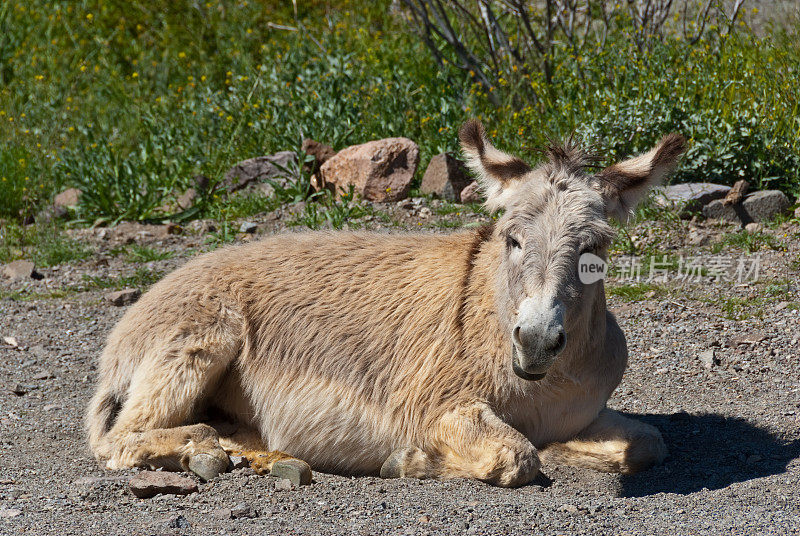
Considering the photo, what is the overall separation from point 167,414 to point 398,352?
1462 mm

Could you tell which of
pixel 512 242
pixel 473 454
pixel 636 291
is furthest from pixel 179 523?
pixel 636 291

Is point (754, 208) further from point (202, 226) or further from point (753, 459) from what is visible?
point (202, 226)

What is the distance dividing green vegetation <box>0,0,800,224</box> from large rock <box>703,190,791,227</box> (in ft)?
0.78

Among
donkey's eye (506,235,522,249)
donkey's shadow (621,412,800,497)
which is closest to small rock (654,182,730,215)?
donkey's shadow (621,412,800,497)

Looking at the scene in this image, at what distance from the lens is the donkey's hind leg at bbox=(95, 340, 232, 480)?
538 cm

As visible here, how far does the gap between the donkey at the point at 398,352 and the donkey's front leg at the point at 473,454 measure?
0.01 metres

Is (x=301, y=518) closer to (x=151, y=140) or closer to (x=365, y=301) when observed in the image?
(x=365, y=301)

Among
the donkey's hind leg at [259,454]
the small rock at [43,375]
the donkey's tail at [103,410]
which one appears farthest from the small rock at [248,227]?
the donkey's hind leg at [259,454]

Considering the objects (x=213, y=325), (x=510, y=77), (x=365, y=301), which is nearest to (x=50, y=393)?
(x=213, y=325)

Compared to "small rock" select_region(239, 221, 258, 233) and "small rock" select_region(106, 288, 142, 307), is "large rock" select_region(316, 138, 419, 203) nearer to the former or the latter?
"small rock" select_region(239, 221, 258, 233)

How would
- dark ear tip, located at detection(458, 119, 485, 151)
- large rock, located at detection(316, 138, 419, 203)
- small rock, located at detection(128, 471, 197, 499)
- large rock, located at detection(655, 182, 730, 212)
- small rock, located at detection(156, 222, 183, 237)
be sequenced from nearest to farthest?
small rock, located at detection(128, 471, 197, 499) < dark ear tip, located at detection(458, 119, 485, 151) < large rock, located at detection(655, 182, 730, 212) < large rock, located at detection(316, 138, 419, 203) < small rock, located at detection(156, 222, 183, 237)

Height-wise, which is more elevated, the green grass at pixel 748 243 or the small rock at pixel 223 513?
the green grass at pixel 748 243

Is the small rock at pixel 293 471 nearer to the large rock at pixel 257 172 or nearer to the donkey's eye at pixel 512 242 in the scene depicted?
the donkey's eye at pixel 512 242

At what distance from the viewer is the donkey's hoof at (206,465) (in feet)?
17.0
